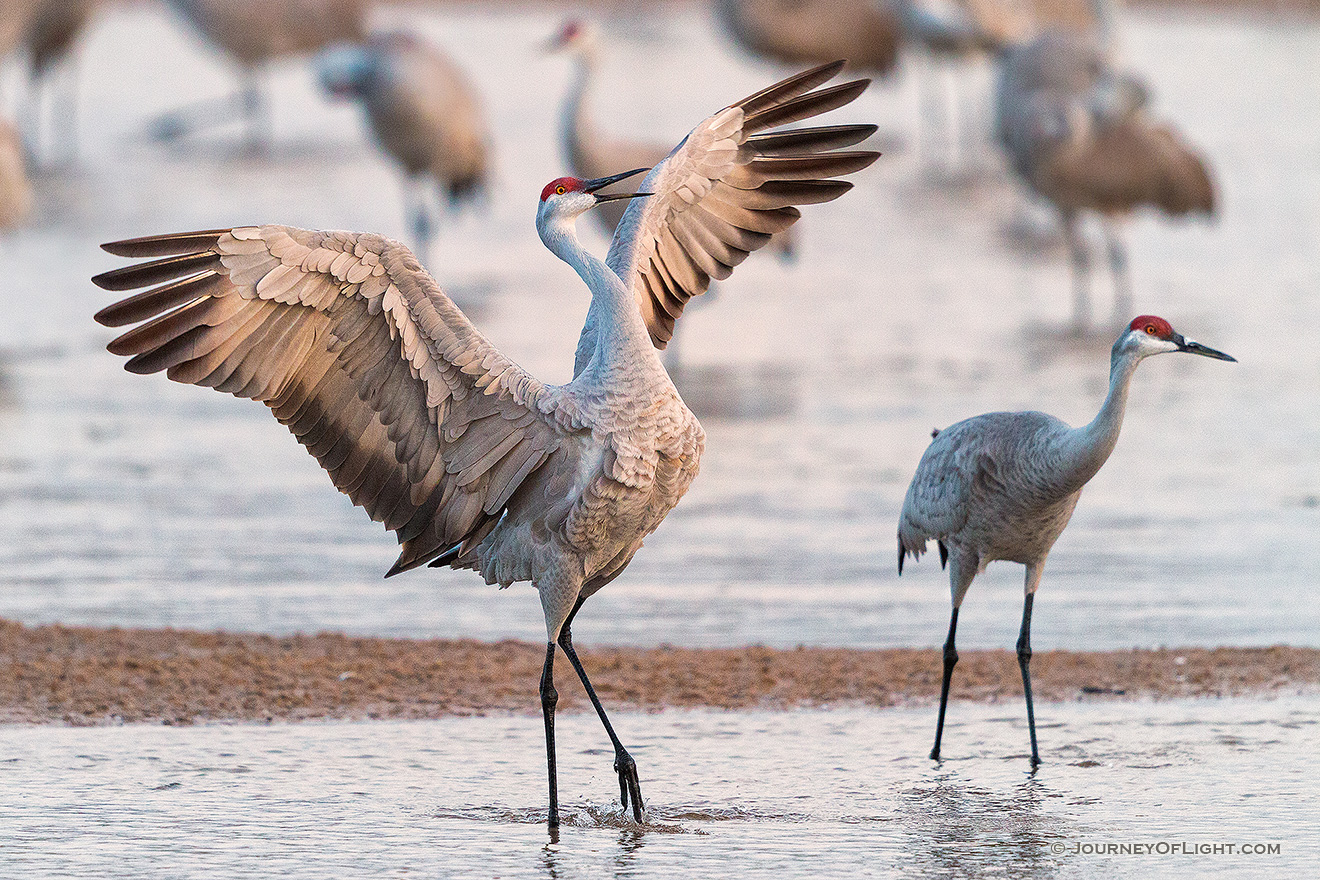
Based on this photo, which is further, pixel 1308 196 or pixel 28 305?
pixel 1308 196

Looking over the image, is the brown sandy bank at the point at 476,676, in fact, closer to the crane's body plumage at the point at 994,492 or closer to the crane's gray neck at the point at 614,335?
the crane's body plumage at the point at 994,492

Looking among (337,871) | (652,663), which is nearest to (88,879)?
(337,871)

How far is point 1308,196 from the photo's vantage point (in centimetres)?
2059

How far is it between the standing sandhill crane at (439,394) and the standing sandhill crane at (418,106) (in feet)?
35.4

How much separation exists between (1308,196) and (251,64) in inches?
410

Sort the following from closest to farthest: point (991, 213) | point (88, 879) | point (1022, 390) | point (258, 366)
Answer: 1. point (88, 879)
2. point (258, 366)
3. point (1022, 390)
4. point (991, 213)

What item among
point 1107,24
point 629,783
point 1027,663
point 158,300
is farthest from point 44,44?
point 629,783

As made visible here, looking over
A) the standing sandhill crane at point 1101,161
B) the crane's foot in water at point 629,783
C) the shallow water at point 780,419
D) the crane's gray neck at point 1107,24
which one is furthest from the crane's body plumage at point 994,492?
the crane's gray neck at point 1107,24

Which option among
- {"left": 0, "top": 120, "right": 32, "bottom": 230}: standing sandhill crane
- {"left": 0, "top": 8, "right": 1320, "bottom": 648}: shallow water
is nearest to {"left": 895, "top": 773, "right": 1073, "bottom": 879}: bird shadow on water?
{"left": 0, "top": 8, "right": 1320, "bottom": 648}: shallow water

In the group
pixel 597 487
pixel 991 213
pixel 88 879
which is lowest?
pixel 88 879

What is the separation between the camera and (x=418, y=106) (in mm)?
17062

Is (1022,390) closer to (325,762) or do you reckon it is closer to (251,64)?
(325,762)

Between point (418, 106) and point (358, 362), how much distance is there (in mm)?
11265

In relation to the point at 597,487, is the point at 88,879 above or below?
below
